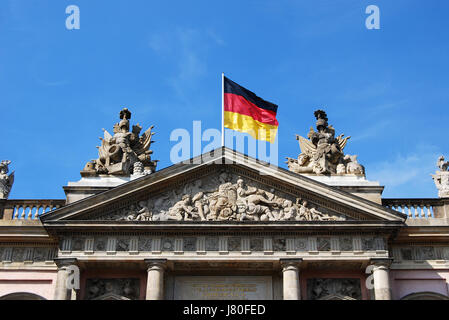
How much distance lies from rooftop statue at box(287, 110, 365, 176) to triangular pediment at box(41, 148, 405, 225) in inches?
93.9

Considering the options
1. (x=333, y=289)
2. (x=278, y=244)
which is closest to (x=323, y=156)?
(x=278, y=244)

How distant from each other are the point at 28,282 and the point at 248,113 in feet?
37.9

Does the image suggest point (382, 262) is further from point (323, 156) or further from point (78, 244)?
point (78, 244)

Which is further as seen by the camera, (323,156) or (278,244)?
(323,156)

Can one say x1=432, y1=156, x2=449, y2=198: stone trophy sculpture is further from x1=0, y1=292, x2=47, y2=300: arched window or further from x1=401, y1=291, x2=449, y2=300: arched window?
x1=0, y1=292, x2=47, y2=300: arched window

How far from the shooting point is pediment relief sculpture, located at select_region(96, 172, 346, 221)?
25750 millimetres

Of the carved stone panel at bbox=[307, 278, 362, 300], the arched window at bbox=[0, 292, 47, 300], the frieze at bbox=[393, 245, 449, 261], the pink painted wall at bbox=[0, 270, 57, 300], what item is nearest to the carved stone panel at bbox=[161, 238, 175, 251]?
the pink painted wall at bbox=[0, 270, 57, 300]

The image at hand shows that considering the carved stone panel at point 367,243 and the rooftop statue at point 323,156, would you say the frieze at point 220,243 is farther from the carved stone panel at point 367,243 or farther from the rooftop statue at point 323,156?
the rooftop statue at point 323,156

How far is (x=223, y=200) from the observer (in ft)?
85.6

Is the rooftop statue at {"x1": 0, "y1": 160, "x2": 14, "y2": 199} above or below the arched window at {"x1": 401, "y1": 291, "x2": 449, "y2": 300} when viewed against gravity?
above

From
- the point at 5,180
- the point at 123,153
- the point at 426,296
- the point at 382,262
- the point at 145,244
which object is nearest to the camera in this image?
the point at 382,262

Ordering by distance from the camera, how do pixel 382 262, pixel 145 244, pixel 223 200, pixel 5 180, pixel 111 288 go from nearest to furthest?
1. pixel 382 262
2. pixel 145 244
3. pixel 111 288
4. pixel 223 200
5. pixel 5 180

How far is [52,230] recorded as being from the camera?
25297mm

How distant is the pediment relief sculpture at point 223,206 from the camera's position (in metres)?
25.8
